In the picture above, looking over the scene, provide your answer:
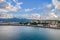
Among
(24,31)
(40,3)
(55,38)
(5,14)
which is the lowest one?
(55,38)

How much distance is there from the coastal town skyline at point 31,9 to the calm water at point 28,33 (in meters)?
0.24

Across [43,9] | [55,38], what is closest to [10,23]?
[43,9]

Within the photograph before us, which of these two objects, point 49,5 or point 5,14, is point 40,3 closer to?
point 49,5

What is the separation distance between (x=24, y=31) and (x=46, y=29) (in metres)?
0.43

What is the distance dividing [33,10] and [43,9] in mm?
200

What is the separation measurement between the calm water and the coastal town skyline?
0.79ft

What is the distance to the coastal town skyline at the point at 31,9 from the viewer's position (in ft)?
8.12

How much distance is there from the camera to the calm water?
243 centimetres

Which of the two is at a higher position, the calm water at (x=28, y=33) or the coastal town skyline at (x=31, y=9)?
the coastal town skyline at (x=31, y=9)

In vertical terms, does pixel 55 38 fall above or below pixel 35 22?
below

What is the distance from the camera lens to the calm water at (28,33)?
95.6 inches

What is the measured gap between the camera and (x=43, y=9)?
2.48m

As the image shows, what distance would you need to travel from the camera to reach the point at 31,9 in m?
2.48

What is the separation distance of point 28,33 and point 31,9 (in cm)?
47
